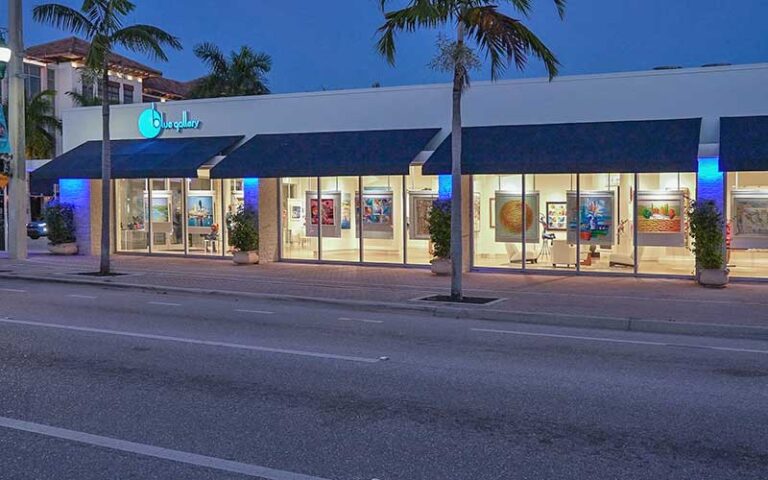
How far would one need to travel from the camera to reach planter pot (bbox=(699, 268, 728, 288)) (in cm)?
1667

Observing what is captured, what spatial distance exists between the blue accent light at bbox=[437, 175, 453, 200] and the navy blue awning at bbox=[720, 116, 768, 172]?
635cm

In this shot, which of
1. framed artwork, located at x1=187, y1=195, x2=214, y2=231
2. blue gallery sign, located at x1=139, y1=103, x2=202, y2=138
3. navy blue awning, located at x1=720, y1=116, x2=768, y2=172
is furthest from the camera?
framed artwork, located at x1=187, y1=195, x2=214, y2=231

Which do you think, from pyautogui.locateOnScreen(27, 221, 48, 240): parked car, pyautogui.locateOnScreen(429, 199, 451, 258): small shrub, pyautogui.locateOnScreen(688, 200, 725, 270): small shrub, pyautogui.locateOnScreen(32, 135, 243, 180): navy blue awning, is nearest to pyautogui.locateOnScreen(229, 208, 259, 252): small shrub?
pyautogui.locateOnScreen(32, 135, 243, 180): navy blue awning

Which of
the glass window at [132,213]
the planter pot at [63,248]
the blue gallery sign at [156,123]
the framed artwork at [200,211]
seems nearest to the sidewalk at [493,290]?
the framed artwork at [200,211]

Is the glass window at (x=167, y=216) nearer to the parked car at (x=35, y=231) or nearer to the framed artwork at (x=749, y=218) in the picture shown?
the parked car at (x=35, y=231)

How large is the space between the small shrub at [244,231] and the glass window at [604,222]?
8694 millimetres

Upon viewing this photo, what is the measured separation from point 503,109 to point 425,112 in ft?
6.83

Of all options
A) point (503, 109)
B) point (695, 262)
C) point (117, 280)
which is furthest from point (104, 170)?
point (695, 262)

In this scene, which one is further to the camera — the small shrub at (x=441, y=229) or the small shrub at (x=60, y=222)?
the small shrub at (x=60, y=222)

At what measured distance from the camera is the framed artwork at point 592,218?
1897 centimetres

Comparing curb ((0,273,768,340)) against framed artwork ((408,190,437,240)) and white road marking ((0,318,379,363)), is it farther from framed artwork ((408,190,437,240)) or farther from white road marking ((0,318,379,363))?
framed artwork ((408,190,437,240))

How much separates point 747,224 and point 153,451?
15.7 metres

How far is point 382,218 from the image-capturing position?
21562 mm

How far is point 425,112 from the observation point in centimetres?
2028
